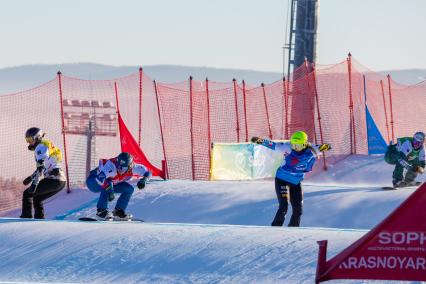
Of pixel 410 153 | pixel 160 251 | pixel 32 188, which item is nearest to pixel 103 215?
pixel 32 188

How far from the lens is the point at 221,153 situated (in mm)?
24609

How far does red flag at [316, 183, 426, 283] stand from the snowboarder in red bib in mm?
8318

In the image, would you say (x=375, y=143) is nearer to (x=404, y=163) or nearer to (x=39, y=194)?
(x=404, y=163)

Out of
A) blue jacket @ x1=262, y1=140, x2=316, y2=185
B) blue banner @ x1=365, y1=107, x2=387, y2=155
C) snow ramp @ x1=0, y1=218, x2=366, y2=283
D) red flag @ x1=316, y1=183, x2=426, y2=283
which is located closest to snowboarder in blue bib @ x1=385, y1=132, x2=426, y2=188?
blue jacket @ x1=262, y1=140, x2=316, y2=185

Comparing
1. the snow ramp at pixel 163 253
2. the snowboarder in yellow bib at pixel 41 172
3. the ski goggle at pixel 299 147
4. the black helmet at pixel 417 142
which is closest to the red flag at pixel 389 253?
the snow ramp at pixel 163 253

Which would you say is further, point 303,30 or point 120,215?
point 303,30

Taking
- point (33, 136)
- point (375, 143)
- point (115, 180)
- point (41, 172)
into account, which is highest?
point (33, 136)

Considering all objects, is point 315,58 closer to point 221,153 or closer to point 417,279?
point 221,153

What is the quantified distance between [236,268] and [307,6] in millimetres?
21299

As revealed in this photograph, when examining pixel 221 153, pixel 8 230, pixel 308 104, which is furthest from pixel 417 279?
pixel 308 104

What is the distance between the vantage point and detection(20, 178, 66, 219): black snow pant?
1692 centimetres

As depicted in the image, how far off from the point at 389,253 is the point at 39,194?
910 centimetres

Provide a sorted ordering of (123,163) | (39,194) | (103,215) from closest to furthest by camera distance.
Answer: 1. (123,163)
2. (39,194)
3. (103,215)

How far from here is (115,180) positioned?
55.7 ft
